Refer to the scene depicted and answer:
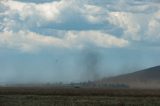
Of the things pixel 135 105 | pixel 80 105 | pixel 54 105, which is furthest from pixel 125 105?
pixel 54 105

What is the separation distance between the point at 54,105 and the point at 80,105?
13.3ft

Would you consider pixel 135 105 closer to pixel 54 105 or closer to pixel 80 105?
pixel 80 105

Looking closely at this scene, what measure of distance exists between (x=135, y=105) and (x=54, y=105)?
13.0 m

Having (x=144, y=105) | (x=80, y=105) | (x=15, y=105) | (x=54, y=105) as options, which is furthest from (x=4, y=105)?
(x=144, y=105)

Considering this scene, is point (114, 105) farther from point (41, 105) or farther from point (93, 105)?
point (41, 105)

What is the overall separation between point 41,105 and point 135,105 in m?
15.0

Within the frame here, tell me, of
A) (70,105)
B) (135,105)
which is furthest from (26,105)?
(135,105)

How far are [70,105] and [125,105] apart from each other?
28.9 feet

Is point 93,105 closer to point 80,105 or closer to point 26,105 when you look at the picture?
point 80,105

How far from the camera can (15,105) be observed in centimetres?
6619

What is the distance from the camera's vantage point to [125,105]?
6712 centimetres

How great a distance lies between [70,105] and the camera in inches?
2584

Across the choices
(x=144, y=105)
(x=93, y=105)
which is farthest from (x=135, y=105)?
(x=93, y=105)

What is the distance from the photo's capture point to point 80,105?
6594cm
